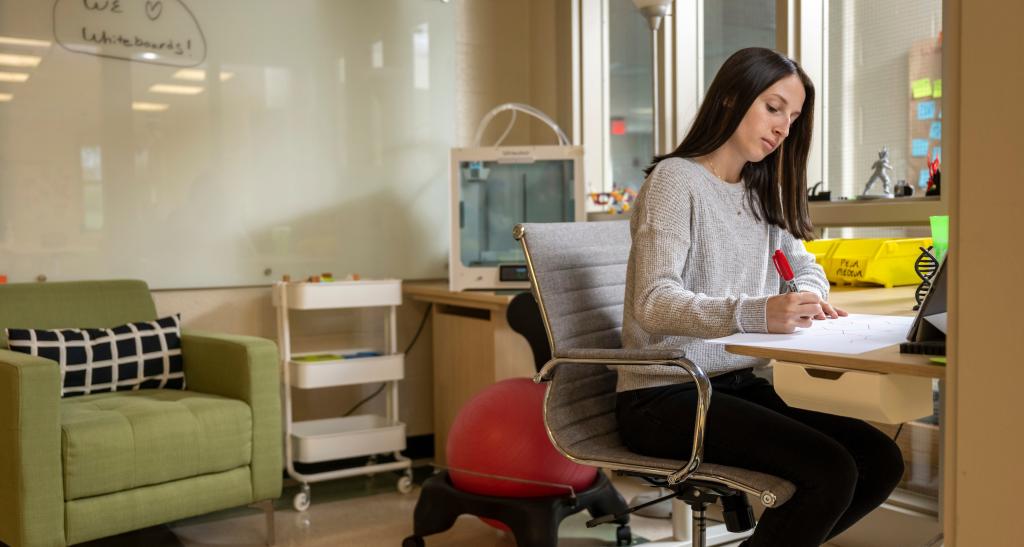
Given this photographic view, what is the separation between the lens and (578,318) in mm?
1904

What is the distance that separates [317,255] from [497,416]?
52.1 inches

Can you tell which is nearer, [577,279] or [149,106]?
[577,279]

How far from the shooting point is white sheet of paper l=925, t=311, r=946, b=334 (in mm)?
1289

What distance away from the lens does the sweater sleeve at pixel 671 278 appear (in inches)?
62.1

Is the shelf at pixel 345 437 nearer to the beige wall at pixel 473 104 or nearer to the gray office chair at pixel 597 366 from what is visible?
the beige wall at pixel 473 104

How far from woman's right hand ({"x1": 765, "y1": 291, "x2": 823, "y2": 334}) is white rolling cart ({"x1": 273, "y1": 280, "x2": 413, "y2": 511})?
1891 millimetres

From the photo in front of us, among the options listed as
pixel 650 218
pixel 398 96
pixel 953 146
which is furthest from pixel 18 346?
pixel 953 146

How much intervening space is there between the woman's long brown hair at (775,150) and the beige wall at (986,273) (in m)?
0.69

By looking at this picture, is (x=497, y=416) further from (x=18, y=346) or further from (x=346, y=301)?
(x=18, y=346)

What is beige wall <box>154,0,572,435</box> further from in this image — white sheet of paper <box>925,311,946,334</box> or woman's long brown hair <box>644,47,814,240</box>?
white sheet of paper <box>925,311,946,334</box>

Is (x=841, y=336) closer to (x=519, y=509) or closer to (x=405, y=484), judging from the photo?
(x=519, y=509)

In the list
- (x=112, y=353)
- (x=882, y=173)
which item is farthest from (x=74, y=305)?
(x=882, y=173)

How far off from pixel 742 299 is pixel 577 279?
43cm

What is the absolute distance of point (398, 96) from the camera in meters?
3.66
